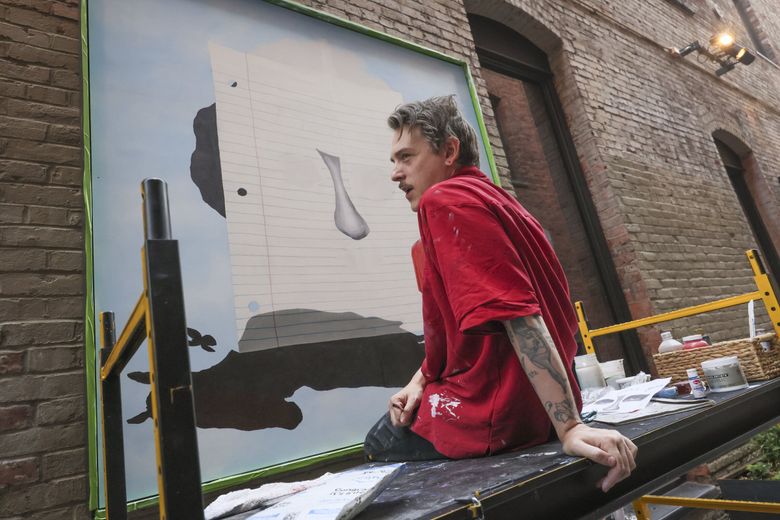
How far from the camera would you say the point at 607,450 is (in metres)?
0.92

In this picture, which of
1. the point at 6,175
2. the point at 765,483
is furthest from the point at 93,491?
the point at 765,483

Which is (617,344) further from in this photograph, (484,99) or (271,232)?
(271,232)

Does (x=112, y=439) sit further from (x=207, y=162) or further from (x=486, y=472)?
(x=207, y=162)

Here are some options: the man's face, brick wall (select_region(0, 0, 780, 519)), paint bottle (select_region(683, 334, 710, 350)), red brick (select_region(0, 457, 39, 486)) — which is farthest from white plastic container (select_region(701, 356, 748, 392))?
red brick (select_region(0, 457, 39, 486))

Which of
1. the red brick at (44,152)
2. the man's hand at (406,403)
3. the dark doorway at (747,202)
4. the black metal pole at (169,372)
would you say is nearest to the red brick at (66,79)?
the red brick at (44,152)

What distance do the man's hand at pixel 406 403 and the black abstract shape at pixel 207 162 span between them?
3.57ft

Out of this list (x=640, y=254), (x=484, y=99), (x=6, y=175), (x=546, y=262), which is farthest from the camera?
(x=640, y=254)

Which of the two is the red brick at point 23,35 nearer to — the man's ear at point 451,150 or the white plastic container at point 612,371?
the man's ear at point 451,150

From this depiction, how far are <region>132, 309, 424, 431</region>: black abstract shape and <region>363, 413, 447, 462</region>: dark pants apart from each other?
0.44m

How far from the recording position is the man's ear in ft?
4.77

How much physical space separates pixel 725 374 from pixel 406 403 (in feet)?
4.52

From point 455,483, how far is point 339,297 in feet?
4.27

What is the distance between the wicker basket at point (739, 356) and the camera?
6.42 ft

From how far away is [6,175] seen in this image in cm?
160
